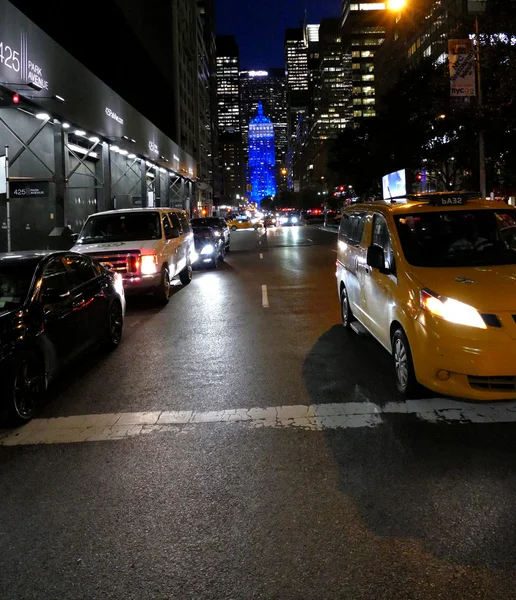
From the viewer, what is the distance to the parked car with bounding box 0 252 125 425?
5.33 m

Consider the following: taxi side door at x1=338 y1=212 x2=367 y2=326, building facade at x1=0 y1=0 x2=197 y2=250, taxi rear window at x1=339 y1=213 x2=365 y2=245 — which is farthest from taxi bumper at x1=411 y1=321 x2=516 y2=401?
building facade at x1=0 y1=0 x2=197 y2=250

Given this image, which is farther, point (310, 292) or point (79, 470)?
point (310, 292)

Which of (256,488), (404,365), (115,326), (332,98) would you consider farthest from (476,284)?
(332,98)

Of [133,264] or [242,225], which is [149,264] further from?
[242,225]

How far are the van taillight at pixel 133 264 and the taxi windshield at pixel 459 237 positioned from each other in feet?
22.0

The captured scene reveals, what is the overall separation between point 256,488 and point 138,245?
354 inches

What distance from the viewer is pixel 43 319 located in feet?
19.8

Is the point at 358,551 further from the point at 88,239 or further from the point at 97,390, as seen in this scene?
the point at 88,239

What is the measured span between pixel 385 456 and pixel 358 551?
4.51 feet

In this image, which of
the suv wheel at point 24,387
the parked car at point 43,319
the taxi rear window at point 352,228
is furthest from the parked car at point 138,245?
the suv wheel at point 24,387

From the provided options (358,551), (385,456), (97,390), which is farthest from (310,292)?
(358,551)

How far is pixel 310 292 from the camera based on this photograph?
45.8 feet

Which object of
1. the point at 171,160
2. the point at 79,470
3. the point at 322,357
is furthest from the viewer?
the point at 171,160

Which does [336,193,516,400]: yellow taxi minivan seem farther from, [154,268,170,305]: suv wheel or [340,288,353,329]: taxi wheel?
[154,268,170,305]: suv wheel
